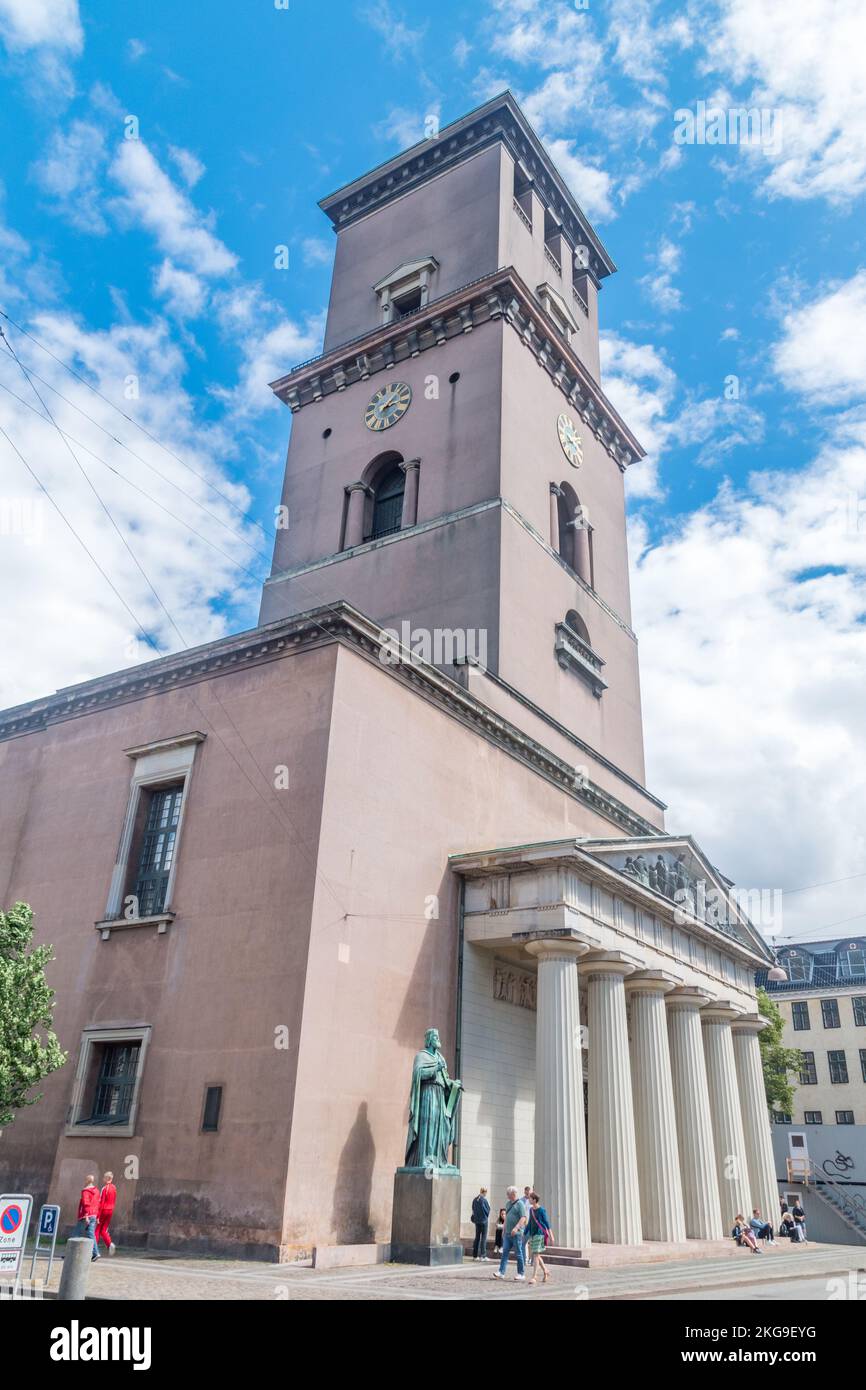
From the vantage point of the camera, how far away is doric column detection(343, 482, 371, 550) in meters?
35.0

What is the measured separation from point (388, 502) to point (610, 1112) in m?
21.7

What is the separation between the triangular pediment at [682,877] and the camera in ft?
81.1

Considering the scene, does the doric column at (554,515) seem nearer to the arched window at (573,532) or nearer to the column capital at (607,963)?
the arched window at (573,532)

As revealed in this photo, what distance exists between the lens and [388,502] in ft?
118

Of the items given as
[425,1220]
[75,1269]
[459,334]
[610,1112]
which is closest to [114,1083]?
[425,1220]

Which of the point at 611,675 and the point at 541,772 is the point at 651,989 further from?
the point at 611,675

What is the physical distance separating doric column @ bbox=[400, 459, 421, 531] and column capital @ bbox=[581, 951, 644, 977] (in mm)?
15836

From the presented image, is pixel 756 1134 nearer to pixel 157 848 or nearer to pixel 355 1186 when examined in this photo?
pixel 355 1186

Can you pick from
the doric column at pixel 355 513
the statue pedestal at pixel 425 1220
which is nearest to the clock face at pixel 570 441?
the doric column at pixel 355 513

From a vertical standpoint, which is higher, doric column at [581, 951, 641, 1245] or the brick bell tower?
the brick bell tower

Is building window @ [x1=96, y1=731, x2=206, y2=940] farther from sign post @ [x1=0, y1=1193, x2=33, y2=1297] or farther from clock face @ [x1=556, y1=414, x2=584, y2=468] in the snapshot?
clock face @ [x1=556, y1=414, x2=584, y2=468]

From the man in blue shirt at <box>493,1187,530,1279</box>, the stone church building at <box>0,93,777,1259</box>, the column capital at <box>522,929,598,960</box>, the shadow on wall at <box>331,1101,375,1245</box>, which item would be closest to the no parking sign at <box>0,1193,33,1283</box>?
the stone church building at <box>0,93,777,1259</box>

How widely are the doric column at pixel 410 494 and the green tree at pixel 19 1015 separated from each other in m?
18.8
